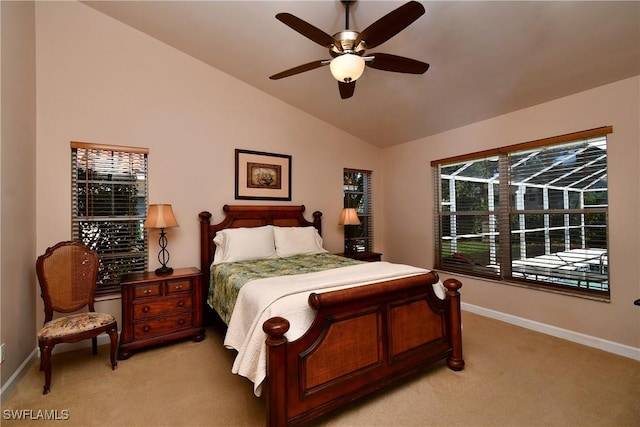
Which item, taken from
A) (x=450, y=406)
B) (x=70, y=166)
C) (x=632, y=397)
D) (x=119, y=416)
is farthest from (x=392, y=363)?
(x=70, y=166)

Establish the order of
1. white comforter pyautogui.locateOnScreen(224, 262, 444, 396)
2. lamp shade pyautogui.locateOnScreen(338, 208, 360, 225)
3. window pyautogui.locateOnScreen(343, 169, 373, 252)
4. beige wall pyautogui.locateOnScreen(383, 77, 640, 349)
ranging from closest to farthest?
1. white comforter pyautogui.locateOnScreen(224, 262, 444, 396)
2. beige wall pyautogui.locateOnScreen(383, 77, 640, 349)
3. lamp shade pyautogui.locateOnScreen(338, 208, 360, 225)
4. window pyautogui.locateOnScreen(343, 169, 373, 252)

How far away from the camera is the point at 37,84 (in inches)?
107

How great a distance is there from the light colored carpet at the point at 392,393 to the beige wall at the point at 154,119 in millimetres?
988

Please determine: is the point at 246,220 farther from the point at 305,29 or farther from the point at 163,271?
the point at 305,29

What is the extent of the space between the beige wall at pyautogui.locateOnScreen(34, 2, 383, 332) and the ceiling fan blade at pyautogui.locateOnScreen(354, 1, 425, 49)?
2.19 meters

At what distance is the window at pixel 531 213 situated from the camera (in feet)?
9.34

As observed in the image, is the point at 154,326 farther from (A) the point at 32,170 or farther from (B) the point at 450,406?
(B) the point at 450,406

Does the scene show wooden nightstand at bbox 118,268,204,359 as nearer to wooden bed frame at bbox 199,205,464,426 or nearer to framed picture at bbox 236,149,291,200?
framed picture at bbox 236,149,291,200

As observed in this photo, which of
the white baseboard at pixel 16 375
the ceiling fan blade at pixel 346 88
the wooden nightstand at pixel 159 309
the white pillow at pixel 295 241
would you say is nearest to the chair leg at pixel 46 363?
the white baseboard at pixel 16 375

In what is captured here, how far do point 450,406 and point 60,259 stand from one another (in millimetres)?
3344

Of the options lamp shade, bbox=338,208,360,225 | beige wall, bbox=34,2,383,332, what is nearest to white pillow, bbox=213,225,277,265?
beige wall, bbox=34,2,383,332

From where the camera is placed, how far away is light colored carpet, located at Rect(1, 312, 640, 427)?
1.85 metres

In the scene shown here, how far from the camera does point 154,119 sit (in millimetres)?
3223

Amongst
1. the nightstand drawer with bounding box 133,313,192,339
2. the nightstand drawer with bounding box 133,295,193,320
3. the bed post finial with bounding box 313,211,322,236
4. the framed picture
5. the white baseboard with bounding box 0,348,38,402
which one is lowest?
the white baseboard with bounding box 0,348,38,402
